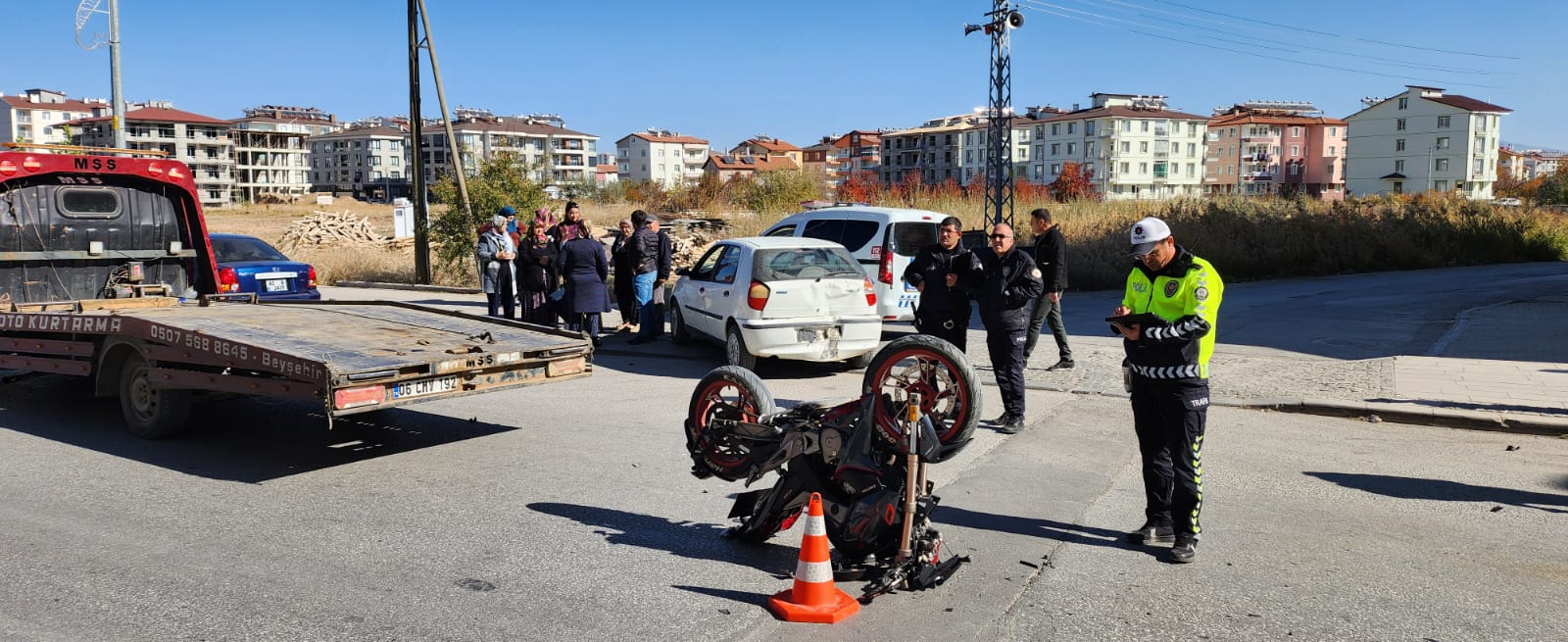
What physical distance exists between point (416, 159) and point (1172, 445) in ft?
66.4

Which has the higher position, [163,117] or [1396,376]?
[163,117]

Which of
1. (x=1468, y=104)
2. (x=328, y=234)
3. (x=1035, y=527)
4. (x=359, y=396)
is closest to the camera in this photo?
(x=1035, y=527)

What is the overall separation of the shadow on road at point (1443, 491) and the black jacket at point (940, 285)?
293cm

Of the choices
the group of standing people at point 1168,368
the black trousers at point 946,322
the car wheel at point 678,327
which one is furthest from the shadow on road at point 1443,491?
the car wheel at point 678,327

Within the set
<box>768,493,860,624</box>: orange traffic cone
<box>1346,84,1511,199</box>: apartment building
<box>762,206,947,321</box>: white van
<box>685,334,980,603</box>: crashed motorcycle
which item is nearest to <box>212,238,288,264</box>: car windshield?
<box>762,206,947,321</box>: white van

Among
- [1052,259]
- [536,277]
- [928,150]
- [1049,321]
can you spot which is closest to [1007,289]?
[1052,259]

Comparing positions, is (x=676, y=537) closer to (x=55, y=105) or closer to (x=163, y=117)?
(x=163, y=117)

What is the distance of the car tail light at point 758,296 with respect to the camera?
36.3 ft

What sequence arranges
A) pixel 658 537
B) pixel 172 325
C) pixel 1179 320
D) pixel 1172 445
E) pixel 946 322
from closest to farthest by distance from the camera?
pixel 1179 320
pixel 1172 445
pixel 658 537
pixel 172 325
pixel 946 322

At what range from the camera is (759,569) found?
5418 millimetres

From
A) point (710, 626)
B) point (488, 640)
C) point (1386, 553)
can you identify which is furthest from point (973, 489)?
point (488, 640)

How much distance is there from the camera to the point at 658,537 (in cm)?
593

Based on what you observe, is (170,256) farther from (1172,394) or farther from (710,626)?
(1172,394)

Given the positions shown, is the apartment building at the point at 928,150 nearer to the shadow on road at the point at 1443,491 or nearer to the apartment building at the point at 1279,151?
the apartment building at the point at 1279,151
